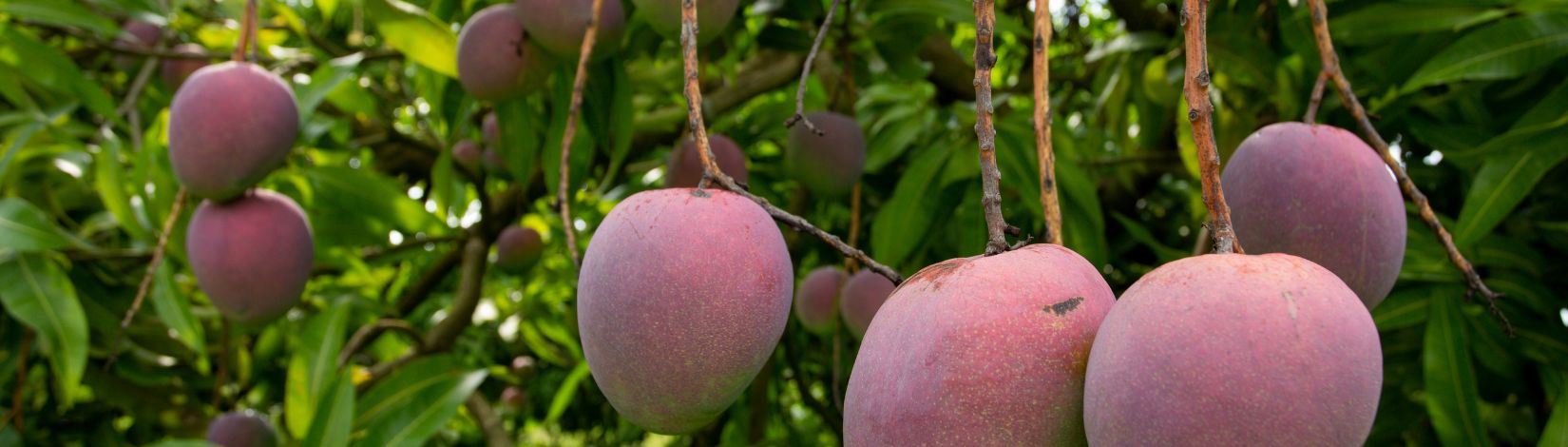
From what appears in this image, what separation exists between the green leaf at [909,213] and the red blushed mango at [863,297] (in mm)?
64

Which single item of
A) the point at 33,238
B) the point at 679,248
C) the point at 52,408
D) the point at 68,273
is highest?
the point at 679,248

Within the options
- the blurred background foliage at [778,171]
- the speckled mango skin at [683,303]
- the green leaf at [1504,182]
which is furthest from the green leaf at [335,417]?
the green leaf at [1504,182]

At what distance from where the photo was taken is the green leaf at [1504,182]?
698 mm

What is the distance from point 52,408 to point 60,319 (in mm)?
577

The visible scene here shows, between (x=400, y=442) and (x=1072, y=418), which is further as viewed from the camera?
(x=400, y=442)

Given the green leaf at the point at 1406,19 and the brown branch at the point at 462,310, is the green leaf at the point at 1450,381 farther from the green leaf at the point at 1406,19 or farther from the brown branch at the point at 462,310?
the brown branch at the point at 462,310

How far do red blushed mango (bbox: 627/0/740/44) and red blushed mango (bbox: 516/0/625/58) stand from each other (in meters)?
0.09

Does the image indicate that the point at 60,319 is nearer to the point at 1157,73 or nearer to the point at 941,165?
the point at 941,165

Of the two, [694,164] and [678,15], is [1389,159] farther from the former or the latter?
[694,164]

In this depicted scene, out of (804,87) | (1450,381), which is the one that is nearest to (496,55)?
(804,87)

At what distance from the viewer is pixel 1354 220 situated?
42cm

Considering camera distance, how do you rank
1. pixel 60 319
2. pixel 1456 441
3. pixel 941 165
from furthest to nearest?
pixel 60 319 < pixel 941 165 < pixel 1456 441

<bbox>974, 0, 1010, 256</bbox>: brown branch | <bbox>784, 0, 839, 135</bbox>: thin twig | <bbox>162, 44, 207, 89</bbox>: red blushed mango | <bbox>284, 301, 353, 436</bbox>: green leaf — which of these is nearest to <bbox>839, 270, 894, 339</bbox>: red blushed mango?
<bbox>784, 0, 839, 135</bbox>: thin twig

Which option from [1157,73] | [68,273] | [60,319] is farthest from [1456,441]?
[68,273]
